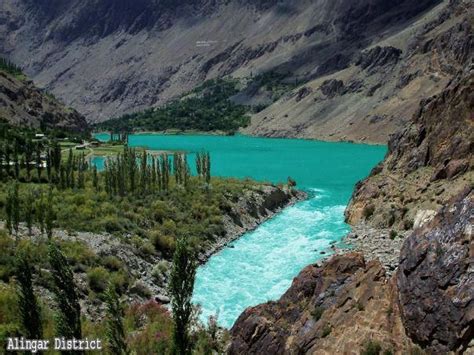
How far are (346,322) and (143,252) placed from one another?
24.6 m

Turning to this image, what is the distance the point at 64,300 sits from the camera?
19781 millimetres

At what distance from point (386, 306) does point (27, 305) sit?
14.5 m

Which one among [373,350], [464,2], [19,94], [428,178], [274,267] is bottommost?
[274,267]

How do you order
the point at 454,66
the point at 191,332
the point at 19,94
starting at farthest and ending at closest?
the point at 454,66, the point at 19,94, the point at 191,332

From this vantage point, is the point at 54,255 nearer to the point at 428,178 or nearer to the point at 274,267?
the point at 274,267

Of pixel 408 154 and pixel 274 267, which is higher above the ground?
pixel 408 154

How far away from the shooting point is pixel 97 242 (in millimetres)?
41500

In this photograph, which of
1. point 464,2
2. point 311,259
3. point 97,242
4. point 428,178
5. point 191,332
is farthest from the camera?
point 464,2

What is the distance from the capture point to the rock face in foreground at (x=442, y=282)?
1866 centimetres

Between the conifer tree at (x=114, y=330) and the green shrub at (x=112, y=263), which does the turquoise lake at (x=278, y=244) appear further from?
the conifer tree at (x=114, y=330)

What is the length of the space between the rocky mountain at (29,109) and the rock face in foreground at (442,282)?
379ft

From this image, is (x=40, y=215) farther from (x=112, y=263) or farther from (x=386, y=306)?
(x=386, y=306)

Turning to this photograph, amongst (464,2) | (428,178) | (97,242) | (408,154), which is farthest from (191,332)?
(464,2)

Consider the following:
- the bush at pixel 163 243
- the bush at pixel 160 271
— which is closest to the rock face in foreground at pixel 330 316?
the bush at pixel 160 271
